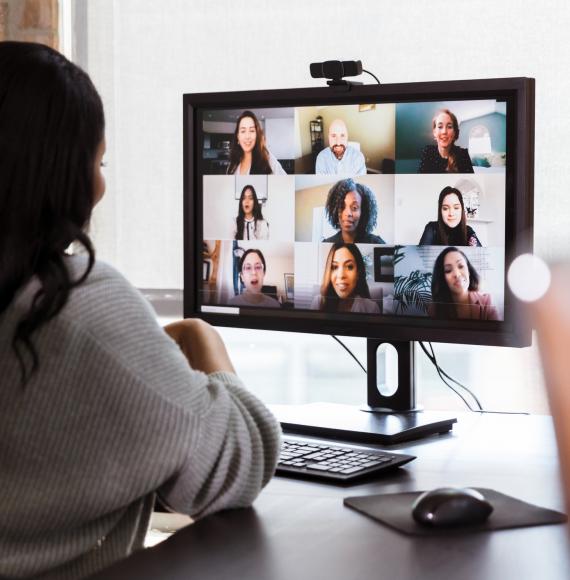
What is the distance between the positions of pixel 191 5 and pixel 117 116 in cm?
32

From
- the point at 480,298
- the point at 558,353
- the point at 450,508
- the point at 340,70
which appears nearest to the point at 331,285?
the point at 480,298

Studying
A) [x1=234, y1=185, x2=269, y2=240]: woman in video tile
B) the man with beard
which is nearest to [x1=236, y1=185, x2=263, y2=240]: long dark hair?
[x1=234, y1=185, x2=269, y2=240]: woman in video tile

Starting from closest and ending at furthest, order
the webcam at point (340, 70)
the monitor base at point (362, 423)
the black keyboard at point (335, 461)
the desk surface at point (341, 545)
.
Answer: the desk surface at point (341, 545) < the black keyboard at point (335, 461) < the monitor base at point (362, 423) < the webcam at point (340, 70)

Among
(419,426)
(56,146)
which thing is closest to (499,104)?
(419,426)

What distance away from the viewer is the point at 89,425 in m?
0.81

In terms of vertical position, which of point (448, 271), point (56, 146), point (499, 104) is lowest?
point (448, 271)

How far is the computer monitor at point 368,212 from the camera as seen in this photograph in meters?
1.34

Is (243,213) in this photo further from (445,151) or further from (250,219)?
(445,151)

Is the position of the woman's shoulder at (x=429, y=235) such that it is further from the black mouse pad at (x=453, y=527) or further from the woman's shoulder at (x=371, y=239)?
the black mouse pad at (x=453, y=527)

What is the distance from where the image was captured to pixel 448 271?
1.38 m

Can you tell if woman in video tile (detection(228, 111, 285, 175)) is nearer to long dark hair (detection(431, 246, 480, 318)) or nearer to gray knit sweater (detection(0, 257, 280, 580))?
long dark hair (detection(431, 246, 480, 318))

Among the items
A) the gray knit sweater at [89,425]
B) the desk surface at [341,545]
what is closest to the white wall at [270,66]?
the desk surface at [341,545]

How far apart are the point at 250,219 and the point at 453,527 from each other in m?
0.77

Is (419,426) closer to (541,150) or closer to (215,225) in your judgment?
(215,225)
